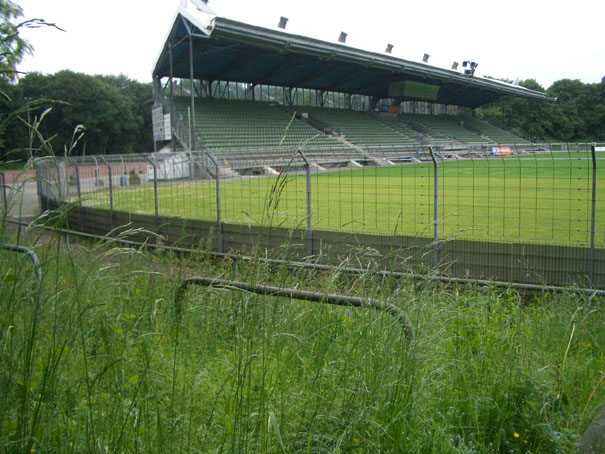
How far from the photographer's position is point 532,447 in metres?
2.39

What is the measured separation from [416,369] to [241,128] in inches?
1372

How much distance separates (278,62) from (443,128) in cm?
2299

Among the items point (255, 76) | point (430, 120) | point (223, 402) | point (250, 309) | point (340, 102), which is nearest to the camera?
point (223, 402)

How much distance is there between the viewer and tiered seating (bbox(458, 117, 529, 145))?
51.8 meters

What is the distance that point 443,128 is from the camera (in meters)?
53.1

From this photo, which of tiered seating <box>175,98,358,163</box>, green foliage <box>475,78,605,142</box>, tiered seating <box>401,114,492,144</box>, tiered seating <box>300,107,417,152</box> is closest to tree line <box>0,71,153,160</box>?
tiered seating <box>175,98,358,163</box>

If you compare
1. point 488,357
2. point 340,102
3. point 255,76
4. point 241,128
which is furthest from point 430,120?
point 488,357

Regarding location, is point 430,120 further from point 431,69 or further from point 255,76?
point 255,76

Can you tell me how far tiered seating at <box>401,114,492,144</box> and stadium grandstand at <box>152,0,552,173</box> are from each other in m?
0.17

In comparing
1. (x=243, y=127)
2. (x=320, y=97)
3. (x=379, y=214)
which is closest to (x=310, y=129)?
(x=243, y=127)

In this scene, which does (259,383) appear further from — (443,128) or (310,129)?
(443,128)

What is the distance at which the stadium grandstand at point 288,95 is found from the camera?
3017 centimetres

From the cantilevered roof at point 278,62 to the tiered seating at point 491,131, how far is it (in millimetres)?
4205

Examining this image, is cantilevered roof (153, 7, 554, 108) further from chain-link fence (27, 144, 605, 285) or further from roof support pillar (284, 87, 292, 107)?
chain-link fence (27, 144, 605, 285)
